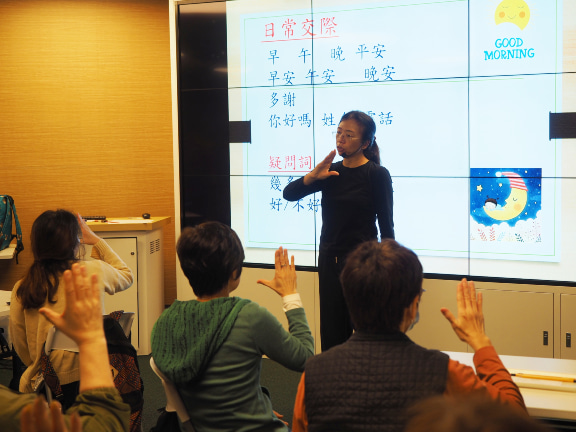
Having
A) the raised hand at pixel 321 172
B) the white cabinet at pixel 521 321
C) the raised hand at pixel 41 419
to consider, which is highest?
the raised hand at pixel 321 172

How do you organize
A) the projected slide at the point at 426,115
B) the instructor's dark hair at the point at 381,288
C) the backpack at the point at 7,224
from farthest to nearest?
the backpack at the point at 7,224 → the projected slide at the point at 426,115 → the instructor's dark hair at the point at 381,288

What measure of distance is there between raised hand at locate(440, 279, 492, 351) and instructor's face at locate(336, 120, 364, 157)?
1.86 meters

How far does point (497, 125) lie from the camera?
12.9 feet

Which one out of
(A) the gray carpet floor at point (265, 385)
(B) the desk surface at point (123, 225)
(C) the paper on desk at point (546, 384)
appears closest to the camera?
(C) the paper on desk at point (546, 384)

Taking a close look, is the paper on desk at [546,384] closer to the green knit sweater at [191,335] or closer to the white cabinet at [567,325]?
the green knit sweater at [191,335]

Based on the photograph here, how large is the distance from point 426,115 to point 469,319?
8.67 feet

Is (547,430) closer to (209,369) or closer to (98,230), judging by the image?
(209,369)

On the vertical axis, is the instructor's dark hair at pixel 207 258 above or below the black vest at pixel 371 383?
above

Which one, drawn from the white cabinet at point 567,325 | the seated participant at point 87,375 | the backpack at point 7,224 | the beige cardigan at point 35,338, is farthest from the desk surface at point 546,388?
the backpack at point 7,224

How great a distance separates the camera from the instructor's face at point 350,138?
3.42 m

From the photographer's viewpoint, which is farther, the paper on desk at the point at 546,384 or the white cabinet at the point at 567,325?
the white cabinet at the point at 567,325

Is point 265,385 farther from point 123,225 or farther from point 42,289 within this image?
point 42,289

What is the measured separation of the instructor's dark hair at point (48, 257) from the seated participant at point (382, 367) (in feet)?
4.28

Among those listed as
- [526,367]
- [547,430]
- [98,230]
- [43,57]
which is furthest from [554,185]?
[43,57]
